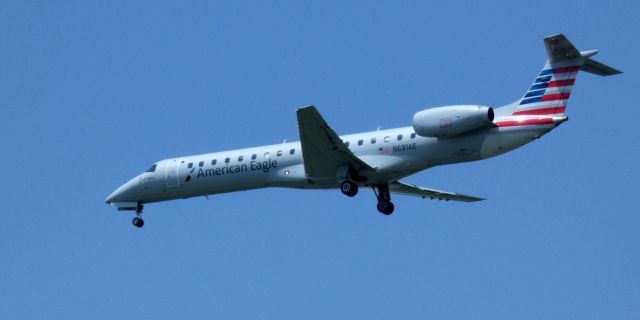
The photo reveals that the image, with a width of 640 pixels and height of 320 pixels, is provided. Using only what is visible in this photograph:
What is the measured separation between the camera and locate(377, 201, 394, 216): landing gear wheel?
132 feet

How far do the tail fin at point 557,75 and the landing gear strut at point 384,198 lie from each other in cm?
637

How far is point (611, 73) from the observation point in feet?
116

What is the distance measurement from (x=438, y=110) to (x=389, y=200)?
524cm

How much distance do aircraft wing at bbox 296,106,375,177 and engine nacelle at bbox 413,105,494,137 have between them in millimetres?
2628

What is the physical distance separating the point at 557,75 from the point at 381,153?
6.45m

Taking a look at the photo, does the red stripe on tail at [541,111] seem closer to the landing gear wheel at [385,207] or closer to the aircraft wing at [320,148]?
the aircraft wing at [320,148]

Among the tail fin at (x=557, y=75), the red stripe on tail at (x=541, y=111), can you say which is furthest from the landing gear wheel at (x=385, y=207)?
the tail fin at (x=557, y=75)

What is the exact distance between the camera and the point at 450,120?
118 feet

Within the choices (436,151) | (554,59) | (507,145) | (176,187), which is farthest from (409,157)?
(176,187)

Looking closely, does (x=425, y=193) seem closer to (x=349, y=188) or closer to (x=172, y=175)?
(x=349, y=188)

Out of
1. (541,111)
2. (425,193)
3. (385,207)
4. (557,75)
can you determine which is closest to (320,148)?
(385,207)

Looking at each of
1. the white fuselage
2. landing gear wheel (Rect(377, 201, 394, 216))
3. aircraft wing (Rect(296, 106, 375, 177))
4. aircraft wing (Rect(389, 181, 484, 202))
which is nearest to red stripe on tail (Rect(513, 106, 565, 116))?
the white fuselage

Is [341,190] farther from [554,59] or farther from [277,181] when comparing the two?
[554,59]

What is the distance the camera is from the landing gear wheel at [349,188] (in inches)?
1504
